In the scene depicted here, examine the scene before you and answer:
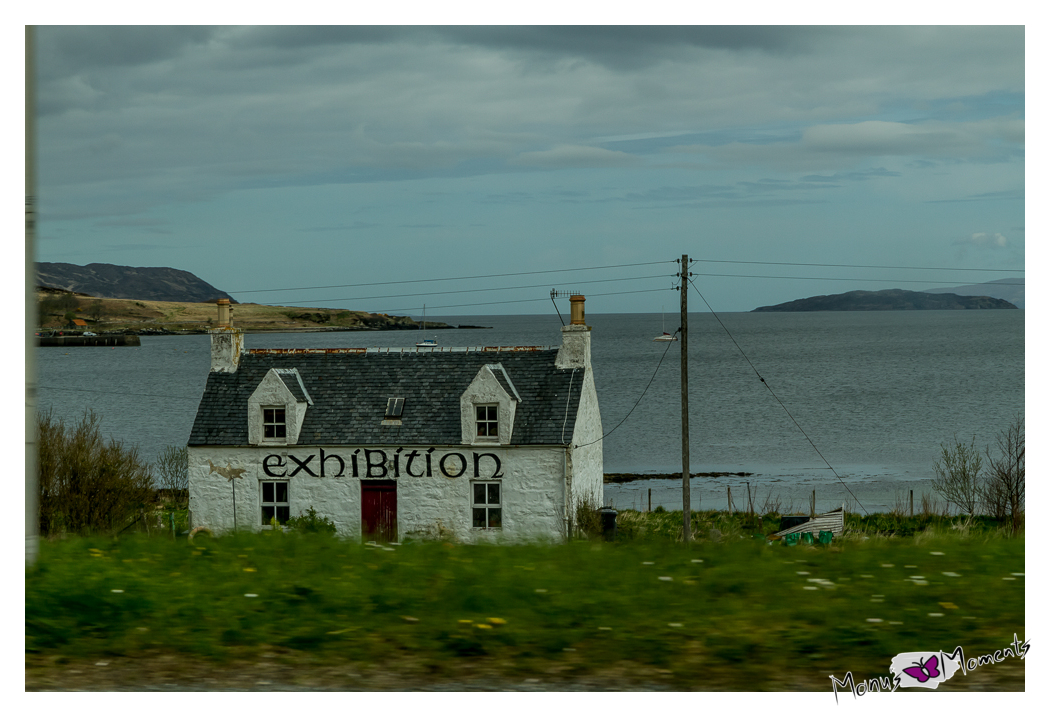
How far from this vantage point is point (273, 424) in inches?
1171

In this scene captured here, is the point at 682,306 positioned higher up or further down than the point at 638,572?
higher up

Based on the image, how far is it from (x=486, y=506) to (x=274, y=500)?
22.3 feet

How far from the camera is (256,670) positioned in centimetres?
690

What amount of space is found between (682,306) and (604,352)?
147977mm

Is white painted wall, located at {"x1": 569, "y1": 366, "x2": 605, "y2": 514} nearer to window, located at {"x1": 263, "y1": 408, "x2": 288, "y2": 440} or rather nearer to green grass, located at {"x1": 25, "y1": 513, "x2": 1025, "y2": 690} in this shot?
window, located at {"x1": 263, "y1": 408, "x2": 288, "y2": 440}

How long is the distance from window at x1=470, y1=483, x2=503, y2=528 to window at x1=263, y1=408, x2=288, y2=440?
6.38 m

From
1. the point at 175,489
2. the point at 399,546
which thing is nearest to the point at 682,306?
the point at 399,546

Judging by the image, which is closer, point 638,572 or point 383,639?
point 383,639

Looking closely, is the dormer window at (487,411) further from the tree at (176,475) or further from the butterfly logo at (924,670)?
the butterfly logo at (924,670)

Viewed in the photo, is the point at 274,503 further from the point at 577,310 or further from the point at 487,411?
the point at 577,310

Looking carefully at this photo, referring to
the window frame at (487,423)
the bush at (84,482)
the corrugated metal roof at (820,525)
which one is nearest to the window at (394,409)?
the window frame at (487,423)

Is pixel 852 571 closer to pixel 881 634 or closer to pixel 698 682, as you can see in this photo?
pixel 881 634

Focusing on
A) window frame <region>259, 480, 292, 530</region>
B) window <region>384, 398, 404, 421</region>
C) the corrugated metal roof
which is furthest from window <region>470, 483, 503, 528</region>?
the corrugated metal roof

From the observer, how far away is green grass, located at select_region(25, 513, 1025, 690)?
6992mm
